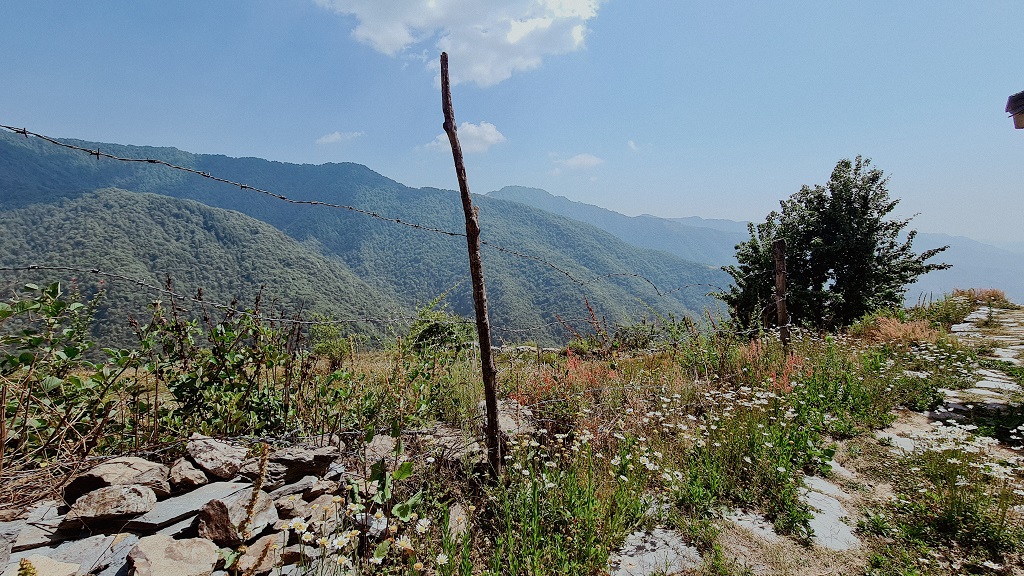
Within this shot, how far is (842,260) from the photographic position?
16.2 m

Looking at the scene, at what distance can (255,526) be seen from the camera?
2.12 m

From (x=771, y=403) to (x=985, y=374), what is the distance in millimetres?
4013

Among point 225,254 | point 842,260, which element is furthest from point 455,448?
point 225,254

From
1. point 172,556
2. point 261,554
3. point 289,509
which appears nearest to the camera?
point 172,556

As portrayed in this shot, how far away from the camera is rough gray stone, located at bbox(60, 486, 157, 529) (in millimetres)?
1948

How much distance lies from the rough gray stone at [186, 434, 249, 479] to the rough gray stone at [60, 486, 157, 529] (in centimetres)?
35

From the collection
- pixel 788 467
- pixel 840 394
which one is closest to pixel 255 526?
pixel 788 467

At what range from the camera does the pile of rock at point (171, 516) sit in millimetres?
1774

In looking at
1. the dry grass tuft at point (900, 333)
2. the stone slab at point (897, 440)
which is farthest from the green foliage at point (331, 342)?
Answer: the dry grass tuft at point (900, 333)

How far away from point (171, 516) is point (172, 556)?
37 cm

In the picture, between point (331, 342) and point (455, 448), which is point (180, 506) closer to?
point (455, 448)

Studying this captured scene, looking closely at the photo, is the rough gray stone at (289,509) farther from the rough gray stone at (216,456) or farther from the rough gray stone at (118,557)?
the rough gray stone at (118,557)

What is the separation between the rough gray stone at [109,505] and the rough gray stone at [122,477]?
3.2 inches

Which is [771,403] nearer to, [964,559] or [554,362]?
[964,559]
